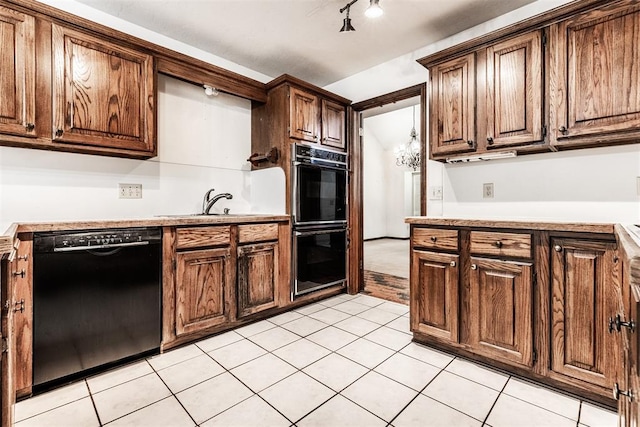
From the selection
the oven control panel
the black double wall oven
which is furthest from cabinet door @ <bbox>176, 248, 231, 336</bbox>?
the oven control panel

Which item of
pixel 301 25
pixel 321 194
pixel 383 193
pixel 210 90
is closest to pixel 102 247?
pixel 210 90

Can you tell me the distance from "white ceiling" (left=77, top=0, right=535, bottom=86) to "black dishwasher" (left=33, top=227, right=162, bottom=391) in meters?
1.71

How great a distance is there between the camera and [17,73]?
5.92 feet

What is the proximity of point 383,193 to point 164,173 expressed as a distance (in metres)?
7.04

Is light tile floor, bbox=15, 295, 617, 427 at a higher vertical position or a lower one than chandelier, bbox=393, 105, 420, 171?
lower

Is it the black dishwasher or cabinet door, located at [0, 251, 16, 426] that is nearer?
cabinet door, located at [0, 251, 16, 426]

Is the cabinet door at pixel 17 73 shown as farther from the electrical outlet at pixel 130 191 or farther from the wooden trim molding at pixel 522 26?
the wooden trim molding at pixel 522 26

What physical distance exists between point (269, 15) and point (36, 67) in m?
1.58

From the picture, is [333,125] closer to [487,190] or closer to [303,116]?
[303,116]

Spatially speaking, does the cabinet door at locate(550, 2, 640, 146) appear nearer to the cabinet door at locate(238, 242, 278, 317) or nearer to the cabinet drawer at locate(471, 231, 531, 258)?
the cabinet drawer at locate(471, 231, 531, 258)

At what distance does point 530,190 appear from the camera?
225 centimetres

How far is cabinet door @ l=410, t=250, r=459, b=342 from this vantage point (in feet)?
6.64

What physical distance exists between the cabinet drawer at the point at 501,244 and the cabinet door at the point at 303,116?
178 cm

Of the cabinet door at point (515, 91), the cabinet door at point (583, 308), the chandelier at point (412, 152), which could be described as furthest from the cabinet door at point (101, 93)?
the chandelier at point (412, 152)
